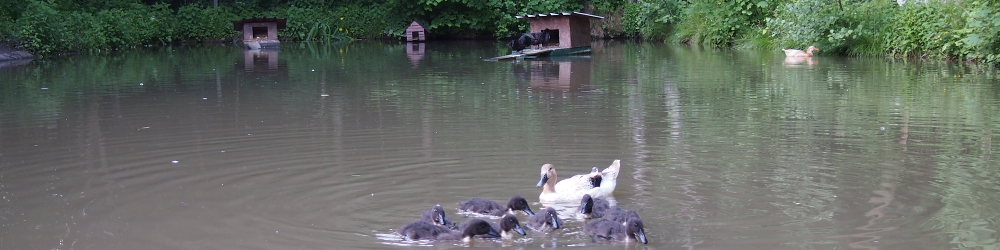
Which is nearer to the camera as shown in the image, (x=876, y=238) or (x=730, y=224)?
(x=876, y=238)

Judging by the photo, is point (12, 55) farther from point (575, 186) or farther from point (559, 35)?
point (575, 186)

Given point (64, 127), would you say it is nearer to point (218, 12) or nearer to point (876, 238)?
point (876, 238)

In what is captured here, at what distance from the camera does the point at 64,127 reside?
1152 centimetres

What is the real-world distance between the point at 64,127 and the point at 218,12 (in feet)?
109

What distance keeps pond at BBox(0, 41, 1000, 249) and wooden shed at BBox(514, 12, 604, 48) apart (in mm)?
11895

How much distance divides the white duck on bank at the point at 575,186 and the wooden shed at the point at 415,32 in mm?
35541

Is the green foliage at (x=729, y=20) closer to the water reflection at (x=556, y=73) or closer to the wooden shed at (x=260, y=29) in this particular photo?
the water reflection at (x=556, y=73)

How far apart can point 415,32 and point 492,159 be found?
3450cm

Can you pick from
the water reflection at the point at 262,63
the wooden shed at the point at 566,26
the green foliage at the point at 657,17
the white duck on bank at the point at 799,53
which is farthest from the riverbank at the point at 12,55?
the green foliage at the point at 657,17

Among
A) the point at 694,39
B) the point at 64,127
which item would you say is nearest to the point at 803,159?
the point at 64,127

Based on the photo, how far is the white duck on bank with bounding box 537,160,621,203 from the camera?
751 cm

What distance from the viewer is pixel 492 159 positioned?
905cm

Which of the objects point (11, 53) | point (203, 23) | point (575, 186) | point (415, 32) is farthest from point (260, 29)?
point (575, 186)

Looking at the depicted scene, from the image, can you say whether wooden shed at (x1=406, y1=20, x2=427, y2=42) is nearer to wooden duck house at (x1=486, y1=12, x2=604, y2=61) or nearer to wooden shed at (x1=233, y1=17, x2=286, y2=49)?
wooden shed at (x1=233, y1=17, x2=286, y2=49)
